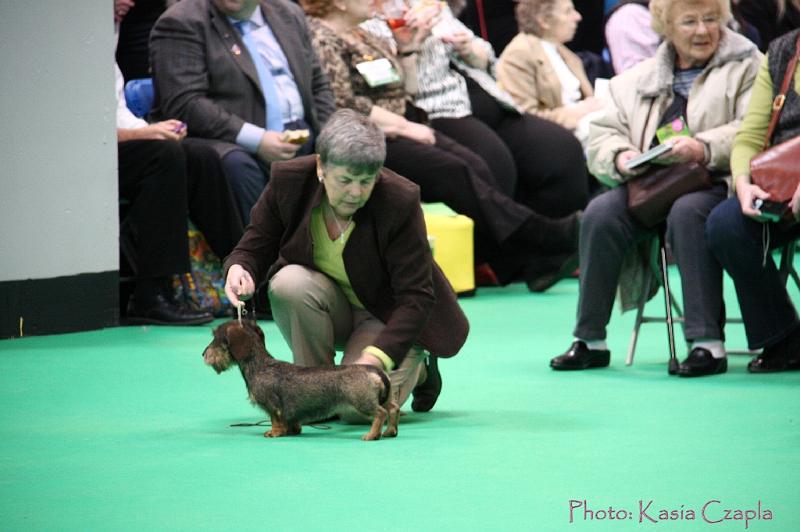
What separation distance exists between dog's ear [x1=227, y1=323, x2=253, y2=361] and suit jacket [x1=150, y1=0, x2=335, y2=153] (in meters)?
2.78

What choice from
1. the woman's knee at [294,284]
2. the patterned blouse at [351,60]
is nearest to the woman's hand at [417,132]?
the patterned blouse at [351,60]

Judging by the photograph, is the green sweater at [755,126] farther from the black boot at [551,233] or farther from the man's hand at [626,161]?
the black boot at [551,233]

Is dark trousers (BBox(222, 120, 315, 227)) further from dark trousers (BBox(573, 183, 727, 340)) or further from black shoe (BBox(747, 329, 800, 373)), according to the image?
black shoe (BBox(747, 329, 800, 373))

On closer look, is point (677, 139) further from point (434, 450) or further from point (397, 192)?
point (434, 450)

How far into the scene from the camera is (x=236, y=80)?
653cm

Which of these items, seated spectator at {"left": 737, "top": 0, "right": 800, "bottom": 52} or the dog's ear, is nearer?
the dog's ear

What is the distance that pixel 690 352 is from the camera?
490 centimetres

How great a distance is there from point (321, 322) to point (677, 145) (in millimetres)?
1652

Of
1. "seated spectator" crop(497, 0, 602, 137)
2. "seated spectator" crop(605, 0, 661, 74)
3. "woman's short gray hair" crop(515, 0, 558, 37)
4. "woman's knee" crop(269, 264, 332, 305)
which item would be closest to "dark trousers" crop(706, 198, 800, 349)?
"woman's knee" crop(269, 264, 332, 305)

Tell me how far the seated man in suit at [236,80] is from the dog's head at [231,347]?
2715mm

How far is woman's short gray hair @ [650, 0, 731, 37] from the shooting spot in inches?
202

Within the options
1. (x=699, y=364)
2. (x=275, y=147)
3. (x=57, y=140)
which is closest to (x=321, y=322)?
(x=699, y=364)

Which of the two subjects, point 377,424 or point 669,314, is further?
point 669,314

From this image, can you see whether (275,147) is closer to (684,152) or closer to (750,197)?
(684,152)
